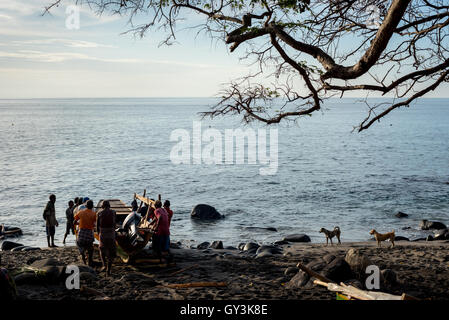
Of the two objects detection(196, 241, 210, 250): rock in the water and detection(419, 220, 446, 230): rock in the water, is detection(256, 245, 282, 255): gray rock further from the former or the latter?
detection(419, 220, 446, 230): rock in the water

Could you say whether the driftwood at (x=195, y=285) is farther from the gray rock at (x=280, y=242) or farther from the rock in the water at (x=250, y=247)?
the gray rock at (x=280, y=242)

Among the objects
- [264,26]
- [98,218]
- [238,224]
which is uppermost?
[264,26]

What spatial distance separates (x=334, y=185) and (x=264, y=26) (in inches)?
1225

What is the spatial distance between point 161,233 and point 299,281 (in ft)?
14.3

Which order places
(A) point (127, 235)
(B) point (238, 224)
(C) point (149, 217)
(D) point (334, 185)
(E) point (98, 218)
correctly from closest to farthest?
(E) point (98, 218) < (A) point (127, 235) < (C) point (149, 217) < (B) point (238, 224) < (D) point (334, 185)

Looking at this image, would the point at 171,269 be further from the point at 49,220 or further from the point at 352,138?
the point at 352,138

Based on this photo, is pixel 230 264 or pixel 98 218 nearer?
pixel 98 218

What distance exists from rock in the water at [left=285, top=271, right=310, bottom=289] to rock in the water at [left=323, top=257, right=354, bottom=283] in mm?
490

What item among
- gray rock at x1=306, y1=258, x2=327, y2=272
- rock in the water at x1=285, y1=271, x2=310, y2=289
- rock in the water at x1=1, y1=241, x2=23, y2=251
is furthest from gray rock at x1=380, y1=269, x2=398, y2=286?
rock in the water at x1=1, y1=241, x2=23, y2=251

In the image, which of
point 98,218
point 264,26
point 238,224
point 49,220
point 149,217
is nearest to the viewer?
point 264,26

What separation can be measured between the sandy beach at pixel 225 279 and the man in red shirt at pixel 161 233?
1.74 feet

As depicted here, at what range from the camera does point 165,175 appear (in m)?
43.5

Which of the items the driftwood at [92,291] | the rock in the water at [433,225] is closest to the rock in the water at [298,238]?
the rock in the water at [433,225]
